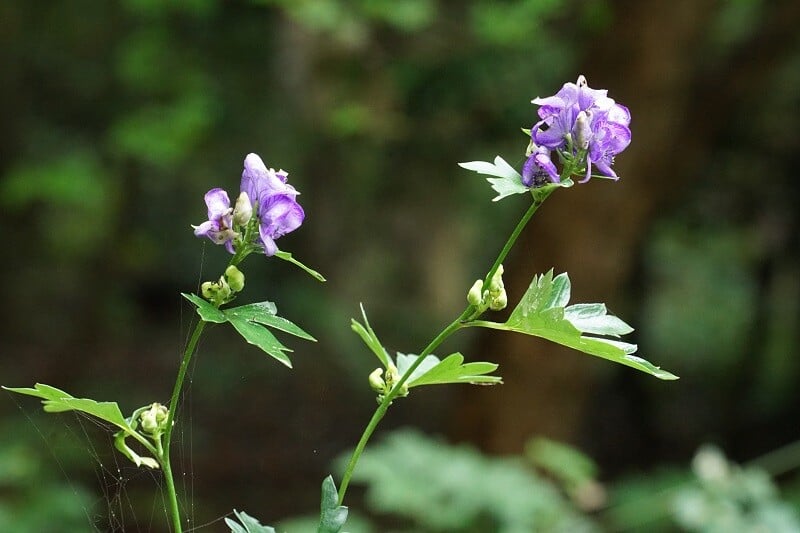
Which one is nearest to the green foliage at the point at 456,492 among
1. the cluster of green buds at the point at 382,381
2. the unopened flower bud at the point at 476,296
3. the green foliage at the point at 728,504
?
the green foliage at the point at 728,504

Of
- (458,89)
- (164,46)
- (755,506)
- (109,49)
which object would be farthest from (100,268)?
(755,506)

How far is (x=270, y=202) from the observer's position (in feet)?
2.07

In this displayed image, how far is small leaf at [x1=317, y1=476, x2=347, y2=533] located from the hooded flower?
0.95 feet

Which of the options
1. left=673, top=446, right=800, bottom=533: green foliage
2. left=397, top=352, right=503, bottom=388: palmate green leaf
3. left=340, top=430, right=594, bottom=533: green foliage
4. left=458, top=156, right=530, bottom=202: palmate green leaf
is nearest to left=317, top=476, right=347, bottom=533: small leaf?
left=397, top=352, right=503, bottom=388: palmate green leaf

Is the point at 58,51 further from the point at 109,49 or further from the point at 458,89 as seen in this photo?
the point at 458,89

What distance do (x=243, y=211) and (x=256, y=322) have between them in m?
0.08

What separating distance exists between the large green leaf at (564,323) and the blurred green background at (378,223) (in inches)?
34.6

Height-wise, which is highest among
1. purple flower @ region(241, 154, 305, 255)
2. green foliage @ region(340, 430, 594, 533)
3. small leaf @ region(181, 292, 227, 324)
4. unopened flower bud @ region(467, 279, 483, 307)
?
unopened flower bud @ region(467, 279, 483, 307)

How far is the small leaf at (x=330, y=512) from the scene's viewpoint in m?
0.60

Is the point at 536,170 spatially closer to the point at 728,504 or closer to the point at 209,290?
the point at 209,290

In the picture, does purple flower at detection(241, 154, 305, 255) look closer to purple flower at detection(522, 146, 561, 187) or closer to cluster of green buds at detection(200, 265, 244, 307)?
cluster of green buds at detection(200, 265, 244, 307)

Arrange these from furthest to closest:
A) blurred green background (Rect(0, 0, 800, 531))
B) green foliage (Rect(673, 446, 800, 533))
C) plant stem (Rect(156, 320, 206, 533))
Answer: blurred green background (Rect(0, 0, 800, 531)) → green foliage (Rect(673, 446, 800, 533)) → plant stem (Rect(156, 320, 206, 533))

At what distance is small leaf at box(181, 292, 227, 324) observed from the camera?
582 mm

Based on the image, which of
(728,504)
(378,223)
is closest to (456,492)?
(728,504)
